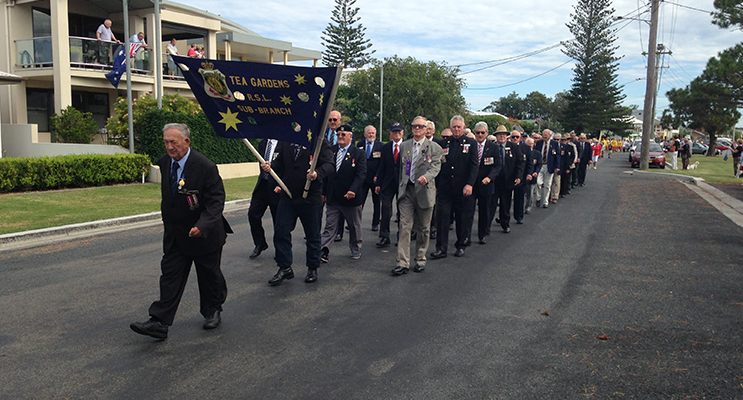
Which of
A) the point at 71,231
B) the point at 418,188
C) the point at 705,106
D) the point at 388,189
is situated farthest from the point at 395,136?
the point at 705,106

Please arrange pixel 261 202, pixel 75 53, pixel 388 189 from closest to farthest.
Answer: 1. pixel 261 202
2. pixel 388 189
3. pixel 75 53

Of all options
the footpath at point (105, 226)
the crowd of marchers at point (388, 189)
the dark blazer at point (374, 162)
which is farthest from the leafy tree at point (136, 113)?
the crowd of marchers at point (388, 189)

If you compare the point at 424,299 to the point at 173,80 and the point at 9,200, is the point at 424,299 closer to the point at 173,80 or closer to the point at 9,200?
the point at 9,200

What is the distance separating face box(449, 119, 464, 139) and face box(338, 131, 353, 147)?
1.52m

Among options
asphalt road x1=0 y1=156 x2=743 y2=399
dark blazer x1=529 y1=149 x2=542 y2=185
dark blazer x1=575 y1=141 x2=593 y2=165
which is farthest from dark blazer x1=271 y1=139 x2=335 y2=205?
dark blazer x1=575 y1=141 x2=593 y2=165

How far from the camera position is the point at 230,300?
609 centimetres

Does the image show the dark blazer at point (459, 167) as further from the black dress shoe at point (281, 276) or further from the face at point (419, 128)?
the black dress shoe at point (281, 276)

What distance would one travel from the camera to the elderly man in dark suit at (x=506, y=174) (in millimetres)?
10977

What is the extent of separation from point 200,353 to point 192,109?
18.3 metres

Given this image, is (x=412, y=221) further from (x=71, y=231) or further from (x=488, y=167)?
(x=71, y=231)

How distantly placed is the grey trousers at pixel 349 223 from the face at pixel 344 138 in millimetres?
932

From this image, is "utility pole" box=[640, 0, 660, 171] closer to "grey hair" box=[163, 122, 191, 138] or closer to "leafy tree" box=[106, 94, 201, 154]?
"leafy tree" box=[106, 94, 201, 154]

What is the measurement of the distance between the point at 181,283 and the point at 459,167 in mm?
4614

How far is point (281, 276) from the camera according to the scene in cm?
675
